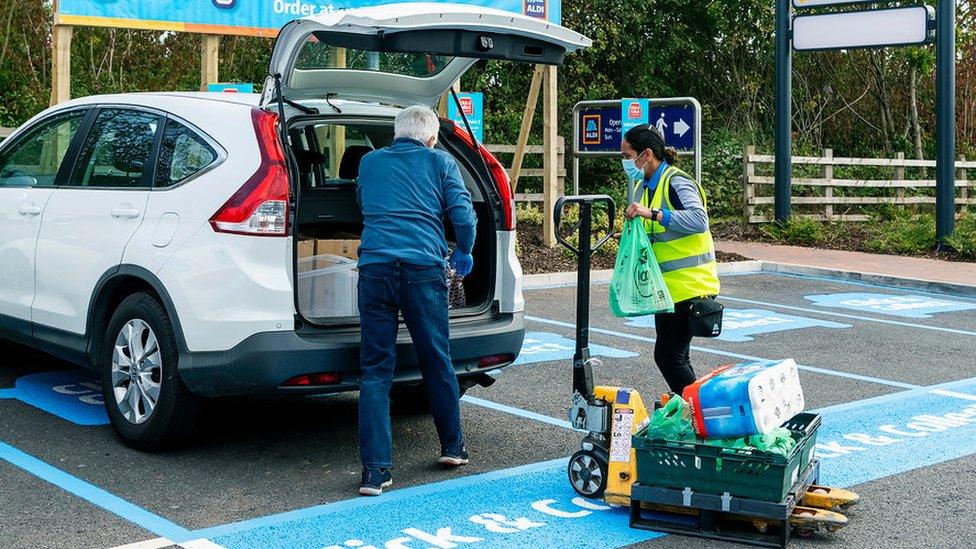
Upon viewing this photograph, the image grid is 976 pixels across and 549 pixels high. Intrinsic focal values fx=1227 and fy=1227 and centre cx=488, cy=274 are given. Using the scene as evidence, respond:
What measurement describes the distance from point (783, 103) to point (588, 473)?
14244mm

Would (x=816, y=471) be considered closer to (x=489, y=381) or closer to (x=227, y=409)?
(x=489, y=381)

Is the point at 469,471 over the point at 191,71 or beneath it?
beneath

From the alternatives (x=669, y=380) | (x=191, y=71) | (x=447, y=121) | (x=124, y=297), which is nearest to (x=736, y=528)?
(x=669, y=380)

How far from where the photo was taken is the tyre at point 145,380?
576 cm

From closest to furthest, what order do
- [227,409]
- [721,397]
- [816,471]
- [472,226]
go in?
[721,397]
[816,471]
[472,226]
[227,409]

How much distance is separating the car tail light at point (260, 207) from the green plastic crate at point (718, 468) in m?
1.90

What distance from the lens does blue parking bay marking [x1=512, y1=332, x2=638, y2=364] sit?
9.08 m

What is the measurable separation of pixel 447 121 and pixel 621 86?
1849 centimetres

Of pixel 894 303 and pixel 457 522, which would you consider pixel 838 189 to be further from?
pixel 457 522

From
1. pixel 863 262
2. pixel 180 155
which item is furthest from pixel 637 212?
pixel 863 262

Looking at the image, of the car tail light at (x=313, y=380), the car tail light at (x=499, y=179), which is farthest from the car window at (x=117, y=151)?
the car tail light at (x=499, y=179)

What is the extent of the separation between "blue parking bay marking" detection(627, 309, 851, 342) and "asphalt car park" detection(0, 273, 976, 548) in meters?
0.92

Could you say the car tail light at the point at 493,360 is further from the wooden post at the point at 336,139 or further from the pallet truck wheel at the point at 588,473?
the wooden post at the point at 336,139

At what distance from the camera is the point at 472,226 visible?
226 inches
